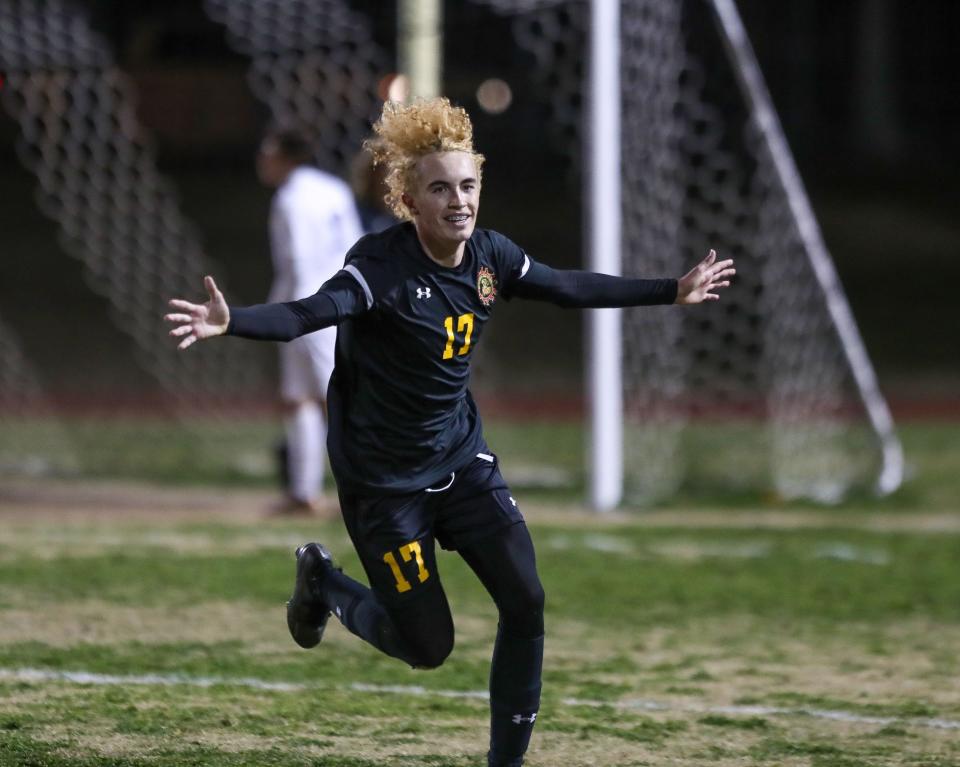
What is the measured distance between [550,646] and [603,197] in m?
3.90

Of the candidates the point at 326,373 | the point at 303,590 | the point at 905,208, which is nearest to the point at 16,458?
the point at 326,373

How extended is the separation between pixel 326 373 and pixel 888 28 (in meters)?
26.3

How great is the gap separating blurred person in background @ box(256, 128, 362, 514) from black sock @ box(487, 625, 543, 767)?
4.78 metres

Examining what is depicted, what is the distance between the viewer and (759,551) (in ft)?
29.3

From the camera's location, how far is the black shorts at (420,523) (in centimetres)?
463

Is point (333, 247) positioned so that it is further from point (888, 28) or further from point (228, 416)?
point (888, 28)

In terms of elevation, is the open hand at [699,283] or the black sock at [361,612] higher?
the open hand at [699,283]

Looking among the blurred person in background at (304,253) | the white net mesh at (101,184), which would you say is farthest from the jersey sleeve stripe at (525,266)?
the white net mesh at (101,184)

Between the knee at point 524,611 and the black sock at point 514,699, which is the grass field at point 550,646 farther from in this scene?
the knee at point 524,611

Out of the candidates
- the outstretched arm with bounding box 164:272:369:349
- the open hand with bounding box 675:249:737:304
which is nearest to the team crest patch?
the outstretched arm with bounding box 164:272:369:349

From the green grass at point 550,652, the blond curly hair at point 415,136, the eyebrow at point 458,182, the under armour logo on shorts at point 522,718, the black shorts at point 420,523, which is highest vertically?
the blond curly hair at point 415,136

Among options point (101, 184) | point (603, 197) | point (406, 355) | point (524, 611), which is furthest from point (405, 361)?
point (101, 184)

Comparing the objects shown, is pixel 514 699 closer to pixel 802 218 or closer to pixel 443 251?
pixel 443 251

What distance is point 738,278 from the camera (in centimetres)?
1420
